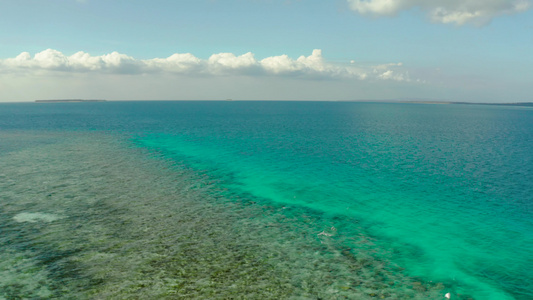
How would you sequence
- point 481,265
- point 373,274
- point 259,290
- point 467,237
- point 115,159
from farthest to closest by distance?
point 115,159
point 467,237
point 481,265
point 373,274
point 259,290

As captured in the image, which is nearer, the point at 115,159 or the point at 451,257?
the point at 451,257

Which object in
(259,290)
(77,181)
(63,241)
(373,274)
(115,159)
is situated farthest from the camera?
(115,159)

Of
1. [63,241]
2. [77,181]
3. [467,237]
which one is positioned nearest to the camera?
[63,241]

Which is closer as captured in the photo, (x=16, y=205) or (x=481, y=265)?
(x=481, y=265)

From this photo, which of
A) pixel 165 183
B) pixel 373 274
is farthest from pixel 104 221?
pixel 373 274

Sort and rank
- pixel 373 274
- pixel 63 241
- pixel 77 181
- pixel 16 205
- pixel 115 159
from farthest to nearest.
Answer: pixel 115 159, pixel 77 181, pixel 16 205, pixel 63 241, pixel 373 274

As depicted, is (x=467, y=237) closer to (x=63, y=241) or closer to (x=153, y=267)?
(x=153, y=267)

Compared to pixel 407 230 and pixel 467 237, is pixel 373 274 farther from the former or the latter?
pixel 467 237

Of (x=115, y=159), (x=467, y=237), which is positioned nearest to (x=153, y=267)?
(x=467, y=237)
